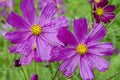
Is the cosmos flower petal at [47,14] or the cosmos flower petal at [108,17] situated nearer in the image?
the cosmos flower petal at [47,14]

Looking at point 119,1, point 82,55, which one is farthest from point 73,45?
point 119,1

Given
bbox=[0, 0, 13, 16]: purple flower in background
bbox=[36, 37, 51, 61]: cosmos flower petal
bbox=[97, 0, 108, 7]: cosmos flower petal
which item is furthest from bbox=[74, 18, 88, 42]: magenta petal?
bbox=[0, 0, 13, 16]: purple flower in background

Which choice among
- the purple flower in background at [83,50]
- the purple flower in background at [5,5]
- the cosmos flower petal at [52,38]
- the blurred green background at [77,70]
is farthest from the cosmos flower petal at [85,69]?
the purple flower in background at [5,5]

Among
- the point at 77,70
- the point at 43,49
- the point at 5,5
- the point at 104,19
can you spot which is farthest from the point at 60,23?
the point at 5,5

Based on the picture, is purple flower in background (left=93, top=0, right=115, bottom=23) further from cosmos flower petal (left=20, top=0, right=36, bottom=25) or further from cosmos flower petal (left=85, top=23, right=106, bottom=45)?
cosmos flower petal (left=20, top=0, right=36, bottom=25)

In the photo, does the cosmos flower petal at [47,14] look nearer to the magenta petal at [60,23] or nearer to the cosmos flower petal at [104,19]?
the magenta petal at [60,23]

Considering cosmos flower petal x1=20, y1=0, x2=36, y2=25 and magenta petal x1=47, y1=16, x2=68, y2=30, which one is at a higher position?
cosmos flower petal x1=20, y1=0, x2=36, y2=25
